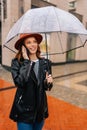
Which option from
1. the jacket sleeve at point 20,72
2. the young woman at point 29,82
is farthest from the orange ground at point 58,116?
the jacket sleeve at point 20,72

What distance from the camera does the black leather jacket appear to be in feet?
6.22

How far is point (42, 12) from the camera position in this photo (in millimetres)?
2316

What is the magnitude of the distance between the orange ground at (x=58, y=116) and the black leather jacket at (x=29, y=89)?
194cm

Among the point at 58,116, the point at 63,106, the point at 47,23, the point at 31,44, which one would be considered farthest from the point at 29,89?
the point at 63,106

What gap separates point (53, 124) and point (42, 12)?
99.4 inches

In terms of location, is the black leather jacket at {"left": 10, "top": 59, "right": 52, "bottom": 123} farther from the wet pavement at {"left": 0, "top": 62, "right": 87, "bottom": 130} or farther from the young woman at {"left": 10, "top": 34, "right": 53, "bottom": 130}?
the wet pavement at {"left": 0, "top": 62, "right": 87, "bottom": 130}

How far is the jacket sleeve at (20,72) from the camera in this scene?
1.87 metres

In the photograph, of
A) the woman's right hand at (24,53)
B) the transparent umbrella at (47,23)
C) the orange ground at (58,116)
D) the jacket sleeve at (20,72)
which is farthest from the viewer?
the orange ground at (58,116)

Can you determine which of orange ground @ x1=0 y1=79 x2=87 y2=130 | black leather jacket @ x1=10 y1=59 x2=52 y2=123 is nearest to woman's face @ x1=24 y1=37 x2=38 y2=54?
black leather jacket @ x1=10 y1=59 x2=52 y2=123

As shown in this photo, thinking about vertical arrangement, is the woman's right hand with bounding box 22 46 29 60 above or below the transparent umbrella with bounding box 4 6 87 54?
below

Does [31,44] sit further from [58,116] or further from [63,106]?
[63,106]

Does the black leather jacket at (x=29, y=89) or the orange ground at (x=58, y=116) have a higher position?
the black leather jacket at (x=29, y=89)

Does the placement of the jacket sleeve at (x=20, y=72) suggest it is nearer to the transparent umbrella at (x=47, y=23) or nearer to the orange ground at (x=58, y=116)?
the transparent umbrella at (x=47, y=23)

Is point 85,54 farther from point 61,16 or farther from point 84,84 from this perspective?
point 61,16
